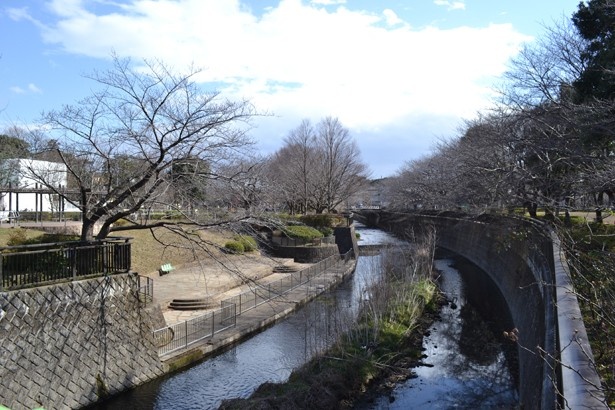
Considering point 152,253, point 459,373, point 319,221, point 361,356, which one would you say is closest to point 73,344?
point 361,356

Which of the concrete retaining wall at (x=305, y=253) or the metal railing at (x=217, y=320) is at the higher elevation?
the concrete retaining wall at (x=305, y=253)

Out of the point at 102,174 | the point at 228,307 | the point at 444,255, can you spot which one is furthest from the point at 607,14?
the point at 444,255

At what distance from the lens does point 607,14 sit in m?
14.1

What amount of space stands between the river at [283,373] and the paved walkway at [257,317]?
12.2 inches

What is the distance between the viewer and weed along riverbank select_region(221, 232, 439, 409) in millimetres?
12008

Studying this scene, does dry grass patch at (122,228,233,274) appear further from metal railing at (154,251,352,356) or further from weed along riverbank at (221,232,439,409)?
weed along riverbank at (221,232,439,409)

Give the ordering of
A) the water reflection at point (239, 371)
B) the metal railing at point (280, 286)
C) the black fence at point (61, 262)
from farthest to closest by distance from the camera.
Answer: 1. the metal railing at point (280, 286)
2. the water reflection at point (239, 371)
3. the black fence at point (61, 262)

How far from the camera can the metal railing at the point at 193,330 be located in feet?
52.4

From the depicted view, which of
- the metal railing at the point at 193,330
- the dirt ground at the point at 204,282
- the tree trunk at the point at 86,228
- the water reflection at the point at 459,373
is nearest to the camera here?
the water reflection at the point at 459,373

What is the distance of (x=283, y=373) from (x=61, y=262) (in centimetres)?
688

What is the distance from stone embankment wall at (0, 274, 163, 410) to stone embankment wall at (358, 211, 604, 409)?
30.9 feet

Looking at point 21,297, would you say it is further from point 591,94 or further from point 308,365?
point 591,94

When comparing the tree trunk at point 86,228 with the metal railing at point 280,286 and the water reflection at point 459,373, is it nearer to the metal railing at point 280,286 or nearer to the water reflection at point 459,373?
the metal railing at point 280,286

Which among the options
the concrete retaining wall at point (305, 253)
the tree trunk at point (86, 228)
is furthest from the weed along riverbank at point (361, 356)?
the concrete retaining wall at point (305, 253)
